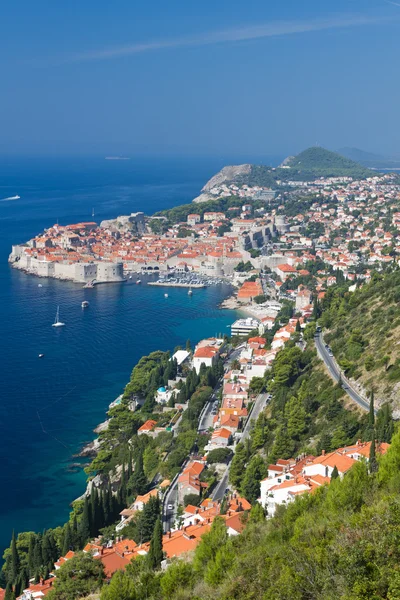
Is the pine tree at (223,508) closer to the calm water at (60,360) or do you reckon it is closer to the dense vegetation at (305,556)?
the dense vegetation at (305,556)

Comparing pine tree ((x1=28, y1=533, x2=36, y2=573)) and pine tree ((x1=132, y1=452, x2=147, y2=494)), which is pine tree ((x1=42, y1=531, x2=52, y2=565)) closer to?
pine tree ((x1=28, y1=533, x2=36, y2=573))

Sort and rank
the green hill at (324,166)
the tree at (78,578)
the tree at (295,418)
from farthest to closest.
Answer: the green hill at (324,166), the tree at (295,418), the tree at (78,578)

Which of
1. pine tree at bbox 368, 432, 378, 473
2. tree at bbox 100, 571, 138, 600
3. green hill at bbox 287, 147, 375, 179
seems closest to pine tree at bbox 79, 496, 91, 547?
pine tree at bbox 368, 432, 378, 473

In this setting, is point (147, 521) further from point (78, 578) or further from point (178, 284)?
point (178, 284)

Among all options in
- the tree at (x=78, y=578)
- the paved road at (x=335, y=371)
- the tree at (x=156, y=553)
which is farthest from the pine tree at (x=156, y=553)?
the paved road at (x=335, y=371)

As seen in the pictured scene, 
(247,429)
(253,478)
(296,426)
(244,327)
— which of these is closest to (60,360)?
(244,327)

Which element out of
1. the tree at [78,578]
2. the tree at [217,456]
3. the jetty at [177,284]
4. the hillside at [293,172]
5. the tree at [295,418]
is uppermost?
the hillside at [293,172]

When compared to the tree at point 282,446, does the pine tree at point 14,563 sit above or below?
below
